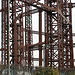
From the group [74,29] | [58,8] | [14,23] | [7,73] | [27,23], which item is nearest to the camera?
[7,73]

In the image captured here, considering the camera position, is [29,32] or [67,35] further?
[29,32]

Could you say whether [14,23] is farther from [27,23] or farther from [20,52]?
[27,23]

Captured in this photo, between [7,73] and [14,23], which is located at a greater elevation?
[14,23]

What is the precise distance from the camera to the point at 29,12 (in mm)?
43188

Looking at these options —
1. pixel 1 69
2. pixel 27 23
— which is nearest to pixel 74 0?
pixel 27 23

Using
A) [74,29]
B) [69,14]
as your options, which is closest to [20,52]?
[69,14]

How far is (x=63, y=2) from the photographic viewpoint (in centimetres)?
4353

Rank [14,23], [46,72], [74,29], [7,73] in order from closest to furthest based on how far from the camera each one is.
→ [7,73] → [46,72] → [14,23] → [74,29]

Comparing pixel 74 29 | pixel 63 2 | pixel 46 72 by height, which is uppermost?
pixel 63 2

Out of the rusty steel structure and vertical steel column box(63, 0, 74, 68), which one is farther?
vertical steel column box(63, 0, 74, 68)

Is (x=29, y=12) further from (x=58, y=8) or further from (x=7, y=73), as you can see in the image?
(x=7, y=73)

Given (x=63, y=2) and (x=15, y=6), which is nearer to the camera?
(x=15, y=6)

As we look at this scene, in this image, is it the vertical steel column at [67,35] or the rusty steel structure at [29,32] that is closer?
the rusty steel structure at [29,32]

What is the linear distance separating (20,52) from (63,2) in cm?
1795
